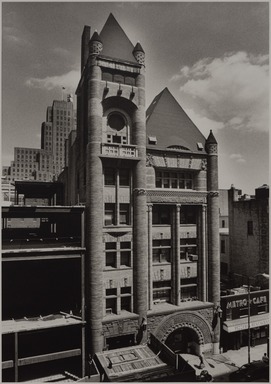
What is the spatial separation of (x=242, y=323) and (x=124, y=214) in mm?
17385

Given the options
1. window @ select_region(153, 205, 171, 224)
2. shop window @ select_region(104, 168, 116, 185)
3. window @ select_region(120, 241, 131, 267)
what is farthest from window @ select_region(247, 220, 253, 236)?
shop window @ select_region(104, 168, 116, 185)

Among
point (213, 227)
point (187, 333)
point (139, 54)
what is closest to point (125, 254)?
point (213, 227)

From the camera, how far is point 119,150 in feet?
81.9

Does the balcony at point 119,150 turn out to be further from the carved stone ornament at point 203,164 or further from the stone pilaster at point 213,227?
the stone pilaster at point 213,227

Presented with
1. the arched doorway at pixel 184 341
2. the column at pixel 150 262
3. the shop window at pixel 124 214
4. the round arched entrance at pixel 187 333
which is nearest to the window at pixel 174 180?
the column at pixel 150 262

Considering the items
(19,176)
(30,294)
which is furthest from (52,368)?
(19,176)

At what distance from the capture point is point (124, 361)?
69.4ft

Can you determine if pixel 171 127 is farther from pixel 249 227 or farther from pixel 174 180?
pixel 249 227

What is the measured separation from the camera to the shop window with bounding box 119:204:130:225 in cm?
2581

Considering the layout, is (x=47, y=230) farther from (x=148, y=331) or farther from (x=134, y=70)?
(x=134, y=70)

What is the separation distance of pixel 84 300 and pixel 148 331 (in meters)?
6.92

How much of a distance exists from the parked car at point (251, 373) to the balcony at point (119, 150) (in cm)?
2101

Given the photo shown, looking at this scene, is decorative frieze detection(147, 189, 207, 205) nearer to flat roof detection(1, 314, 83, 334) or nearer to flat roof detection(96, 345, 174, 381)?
flat roof detection(1, 314, 83, 334)

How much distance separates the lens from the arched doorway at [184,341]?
27.4 meters
